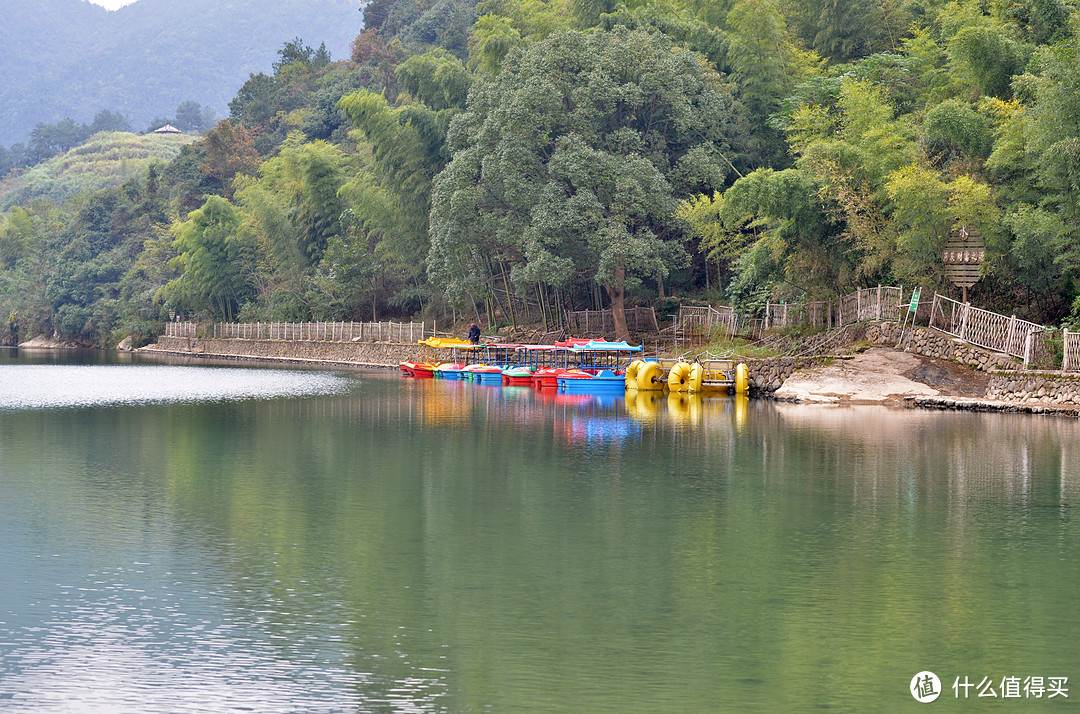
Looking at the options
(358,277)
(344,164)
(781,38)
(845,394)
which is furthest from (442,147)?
(845,394)

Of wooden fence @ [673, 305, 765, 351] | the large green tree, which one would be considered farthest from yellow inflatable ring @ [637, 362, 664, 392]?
the large green tree

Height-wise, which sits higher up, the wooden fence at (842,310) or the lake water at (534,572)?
the wooden fence at (842,310)

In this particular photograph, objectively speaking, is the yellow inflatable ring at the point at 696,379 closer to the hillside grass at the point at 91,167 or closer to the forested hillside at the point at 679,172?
the forested hillside at the point at 679,172

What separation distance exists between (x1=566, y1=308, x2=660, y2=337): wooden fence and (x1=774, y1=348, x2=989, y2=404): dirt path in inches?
518

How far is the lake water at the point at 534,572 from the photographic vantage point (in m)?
8.57

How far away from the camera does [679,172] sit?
4644cm

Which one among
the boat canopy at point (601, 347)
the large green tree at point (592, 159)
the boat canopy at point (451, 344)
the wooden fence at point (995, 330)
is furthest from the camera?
the boat canopy at point (451, 344)

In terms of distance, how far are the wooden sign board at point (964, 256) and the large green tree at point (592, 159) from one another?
13.6 meters

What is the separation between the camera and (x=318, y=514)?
15266 millimetres

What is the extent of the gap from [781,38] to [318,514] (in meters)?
38.3

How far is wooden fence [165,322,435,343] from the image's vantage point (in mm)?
61719

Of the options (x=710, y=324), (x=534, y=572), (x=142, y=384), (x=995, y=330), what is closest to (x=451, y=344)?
(x=710, y=324)

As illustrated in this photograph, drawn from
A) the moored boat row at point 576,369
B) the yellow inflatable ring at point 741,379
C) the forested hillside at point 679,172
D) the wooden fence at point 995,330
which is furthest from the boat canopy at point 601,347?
the wooden fence at point 995,330

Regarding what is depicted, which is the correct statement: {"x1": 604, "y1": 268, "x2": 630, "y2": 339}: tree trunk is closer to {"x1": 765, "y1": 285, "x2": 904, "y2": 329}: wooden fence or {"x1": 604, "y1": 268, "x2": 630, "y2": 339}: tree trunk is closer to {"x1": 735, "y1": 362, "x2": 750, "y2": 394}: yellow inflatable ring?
{"x1": 765, "y1": 285, "x2": 904, "y2": 329}: wooden fence
